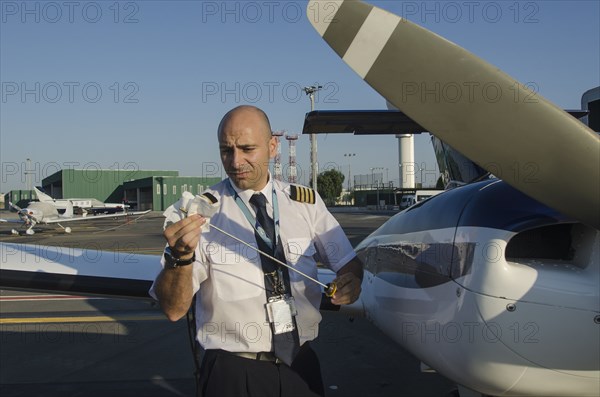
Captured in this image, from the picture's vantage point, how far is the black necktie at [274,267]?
5.85 ft

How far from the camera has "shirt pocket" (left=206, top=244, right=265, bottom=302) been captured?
5.83ft

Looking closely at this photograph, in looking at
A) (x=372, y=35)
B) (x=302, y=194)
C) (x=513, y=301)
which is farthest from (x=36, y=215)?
(x=513, y=301)

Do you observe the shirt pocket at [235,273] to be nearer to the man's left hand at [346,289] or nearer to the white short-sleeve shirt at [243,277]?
the white short-sleeve shirt at [243,277]

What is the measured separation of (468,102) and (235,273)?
3.26 ft

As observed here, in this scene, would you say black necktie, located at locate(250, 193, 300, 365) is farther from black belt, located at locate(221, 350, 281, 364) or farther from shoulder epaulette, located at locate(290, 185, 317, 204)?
shoulder epaulette, located at locate(290, 185, 317, 204)

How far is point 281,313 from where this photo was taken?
1773 mm

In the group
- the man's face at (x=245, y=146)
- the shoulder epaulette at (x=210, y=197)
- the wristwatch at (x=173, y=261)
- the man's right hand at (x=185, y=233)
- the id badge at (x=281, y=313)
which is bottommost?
the id badge at (x=281, y=313)

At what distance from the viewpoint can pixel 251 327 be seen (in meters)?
1.76

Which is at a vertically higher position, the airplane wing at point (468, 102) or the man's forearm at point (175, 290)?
the airplane wing at point (468, 102)

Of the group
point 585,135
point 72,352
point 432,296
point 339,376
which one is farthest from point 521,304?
point 72,352

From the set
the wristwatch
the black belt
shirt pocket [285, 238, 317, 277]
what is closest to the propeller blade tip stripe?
shirt pocket [285, 238, 317, 277]

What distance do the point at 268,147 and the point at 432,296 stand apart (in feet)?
3.21

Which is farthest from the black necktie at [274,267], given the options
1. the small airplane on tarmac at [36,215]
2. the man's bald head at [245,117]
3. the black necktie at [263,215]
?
the small airplane on tarmac at [36,215]

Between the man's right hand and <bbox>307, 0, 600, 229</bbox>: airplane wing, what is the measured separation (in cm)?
75
